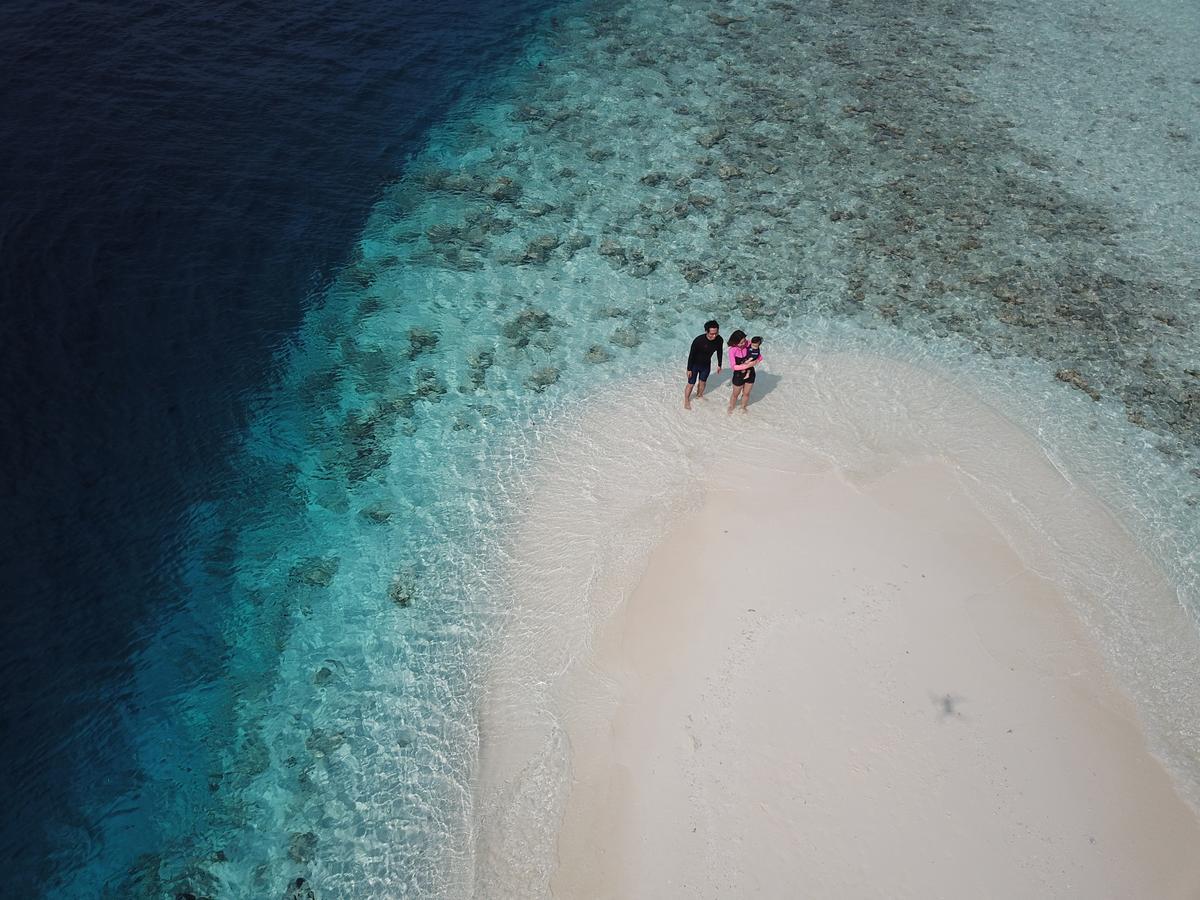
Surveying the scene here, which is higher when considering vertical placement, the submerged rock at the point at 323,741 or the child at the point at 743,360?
the child at the point at 743,360

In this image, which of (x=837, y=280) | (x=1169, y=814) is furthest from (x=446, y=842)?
(x=837, y=280)

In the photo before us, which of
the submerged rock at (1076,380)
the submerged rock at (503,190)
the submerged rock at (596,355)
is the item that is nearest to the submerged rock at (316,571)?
the submerged rock at (596,355)

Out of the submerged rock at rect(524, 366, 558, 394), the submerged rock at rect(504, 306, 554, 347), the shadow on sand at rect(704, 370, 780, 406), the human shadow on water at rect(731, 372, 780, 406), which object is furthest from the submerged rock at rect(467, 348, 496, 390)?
the human shadow on water at rect(731, 372, 780, 406)

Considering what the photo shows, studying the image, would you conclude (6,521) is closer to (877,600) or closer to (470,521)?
(470,521)

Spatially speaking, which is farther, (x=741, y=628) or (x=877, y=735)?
(x=741, y=628)

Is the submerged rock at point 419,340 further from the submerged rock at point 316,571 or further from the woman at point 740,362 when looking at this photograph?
the woman at point 740,362

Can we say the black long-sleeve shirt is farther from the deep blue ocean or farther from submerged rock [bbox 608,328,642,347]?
the deep blue ocean
